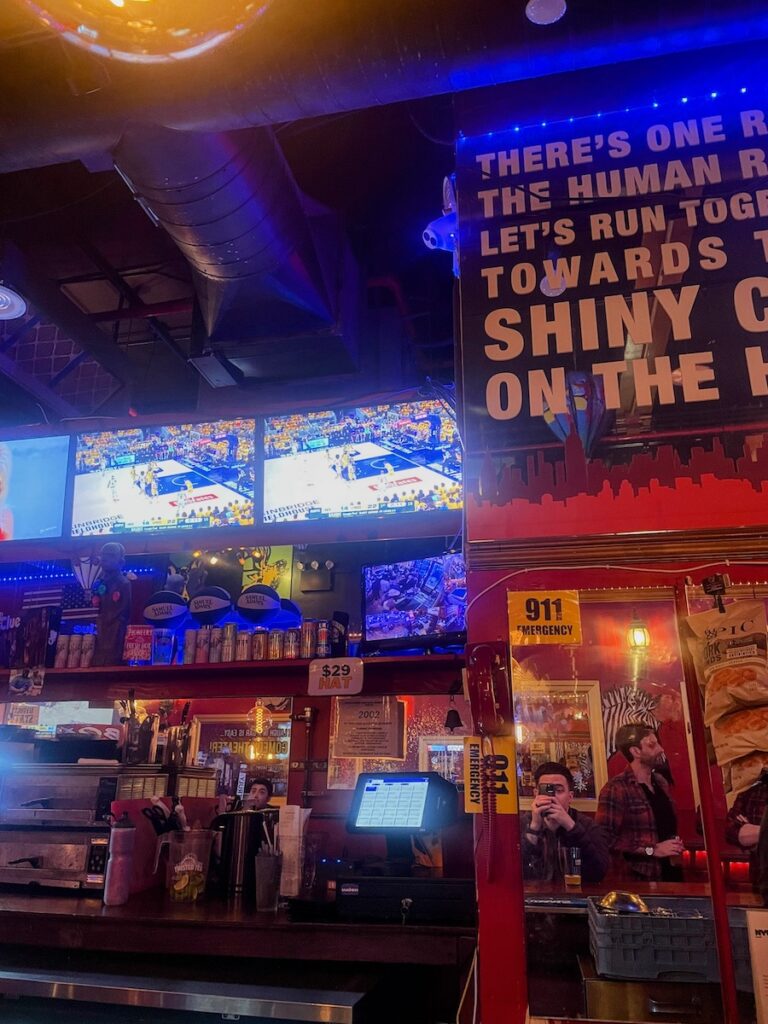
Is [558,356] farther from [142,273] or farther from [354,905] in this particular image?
[142,273]

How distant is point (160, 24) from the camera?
5.27ft

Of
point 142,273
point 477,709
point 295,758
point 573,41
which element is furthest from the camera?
point 142,273

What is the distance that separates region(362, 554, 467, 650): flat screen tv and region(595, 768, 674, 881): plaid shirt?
2.30m

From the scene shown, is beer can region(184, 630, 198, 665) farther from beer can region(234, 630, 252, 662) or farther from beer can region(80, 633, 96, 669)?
beer can region(80, 633, 96, 669)

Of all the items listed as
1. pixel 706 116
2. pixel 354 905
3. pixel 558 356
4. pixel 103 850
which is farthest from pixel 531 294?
pixel 103 850

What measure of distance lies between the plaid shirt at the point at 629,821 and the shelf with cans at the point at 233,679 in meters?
2.29

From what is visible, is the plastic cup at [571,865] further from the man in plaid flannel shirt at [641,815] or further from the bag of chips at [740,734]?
the bag of chips at [740,734]

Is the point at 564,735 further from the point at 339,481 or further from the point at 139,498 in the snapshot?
the point at 139,498

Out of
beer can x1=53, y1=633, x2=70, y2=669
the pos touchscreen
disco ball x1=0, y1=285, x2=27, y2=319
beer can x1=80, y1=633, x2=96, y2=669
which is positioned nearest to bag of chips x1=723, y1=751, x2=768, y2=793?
the pos touchscreen

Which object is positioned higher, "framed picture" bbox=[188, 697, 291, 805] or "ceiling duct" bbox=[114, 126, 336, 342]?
"ceiling duct" bbox=[114, 126, 336, 342]

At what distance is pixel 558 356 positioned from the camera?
2434 millimetres

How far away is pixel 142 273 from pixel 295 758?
3.61 meters

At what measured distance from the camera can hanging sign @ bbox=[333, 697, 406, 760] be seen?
4.68m

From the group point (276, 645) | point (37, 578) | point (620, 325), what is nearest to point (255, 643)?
point (276, 645)
